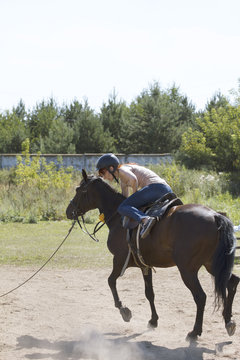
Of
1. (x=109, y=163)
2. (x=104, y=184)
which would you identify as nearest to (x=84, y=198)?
(x=104, y=184)

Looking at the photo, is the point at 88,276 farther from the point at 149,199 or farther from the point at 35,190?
the point at 35,190

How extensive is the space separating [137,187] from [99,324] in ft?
6.59

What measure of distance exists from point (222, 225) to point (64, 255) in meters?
7.61

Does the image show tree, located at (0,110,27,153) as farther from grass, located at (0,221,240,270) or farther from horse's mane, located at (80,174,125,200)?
horse's mane, located at (80,174,125,200)

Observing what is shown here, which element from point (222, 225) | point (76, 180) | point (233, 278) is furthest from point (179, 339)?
point (76, 180)

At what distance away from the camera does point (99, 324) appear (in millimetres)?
6719

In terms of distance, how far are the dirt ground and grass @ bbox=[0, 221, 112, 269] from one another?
2016 millimetres

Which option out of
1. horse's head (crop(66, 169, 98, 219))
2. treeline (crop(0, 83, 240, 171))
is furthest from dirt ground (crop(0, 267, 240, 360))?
treeline (crop(0, 83, 240, 171))

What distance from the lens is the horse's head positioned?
7211 millimetres

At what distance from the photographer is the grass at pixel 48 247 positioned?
11709 mm

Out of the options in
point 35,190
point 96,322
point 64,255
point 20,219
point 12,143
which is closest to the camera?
point 96,322

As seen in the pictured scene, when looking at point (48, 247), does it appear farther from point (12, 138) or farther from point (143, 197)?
point (12, 138)

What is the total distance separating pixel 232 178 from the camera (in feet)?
83.1

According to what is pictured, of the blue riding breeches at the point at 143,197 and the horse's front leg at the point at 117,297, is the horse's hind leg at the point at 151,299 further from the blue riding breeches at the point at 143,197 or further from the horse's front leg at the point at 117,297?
the blue riding breeches at the point at 143,197
